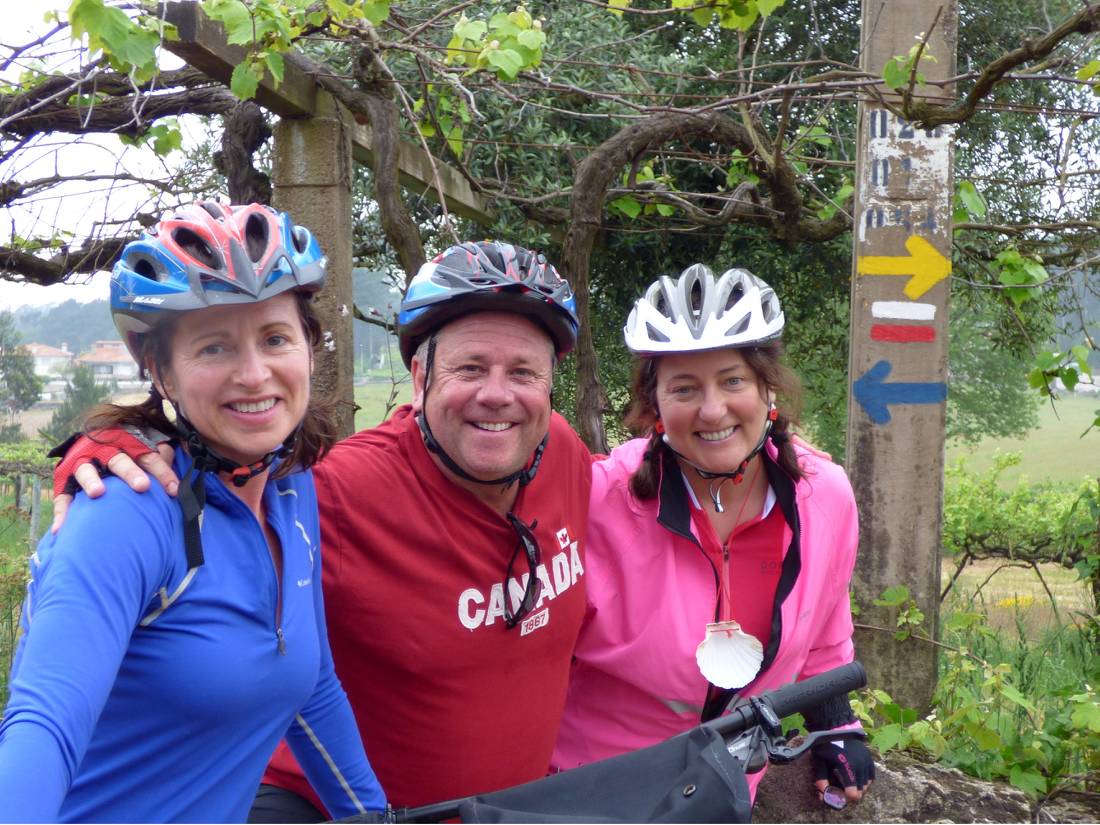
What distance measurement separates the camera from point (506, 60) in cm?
407

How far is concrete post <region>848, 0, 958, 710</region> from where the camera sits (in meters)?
4.00

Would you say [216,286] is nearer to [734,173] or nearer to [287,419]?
[287,419]

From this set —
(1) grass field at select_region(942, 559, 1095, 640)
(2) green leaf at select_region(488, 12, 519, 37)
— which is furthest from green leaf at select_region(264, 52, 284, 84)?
(1) grass field at select_region(942, 559, 1095, 640)

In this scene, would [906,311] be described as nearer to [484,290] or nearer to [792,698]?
[484,290]

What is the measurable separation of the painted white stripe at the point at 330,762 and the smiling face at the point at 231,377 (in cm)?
60

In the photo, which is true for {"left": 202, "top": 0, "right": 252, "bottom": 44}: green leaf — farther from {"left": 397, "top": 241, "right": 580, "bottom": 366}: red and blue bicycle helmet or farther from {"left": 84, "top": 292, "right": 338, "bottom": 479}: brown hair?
{"left": 84, "top": 292, "right": 338, "bottom": 479}: brown hair

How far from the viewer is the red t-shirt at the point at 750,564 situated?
278cm

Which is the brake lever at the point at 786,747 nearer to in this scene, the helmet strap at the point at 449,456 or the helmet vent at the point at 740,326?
the helmet strap at the point at 449,456

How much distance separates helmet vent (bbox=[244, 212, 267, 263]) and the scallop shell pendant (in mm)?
1443

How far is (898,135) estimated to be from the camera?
4.01 meters

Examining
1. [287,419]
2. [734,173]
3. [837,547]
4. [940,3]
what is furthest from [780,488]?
[734,173]

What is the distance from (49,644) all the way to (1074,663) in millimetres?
5315

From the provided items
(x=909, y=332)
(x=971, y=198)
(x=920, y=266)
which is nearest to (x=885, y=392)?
(x=909, y=332)

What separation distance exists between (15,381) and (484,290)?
8.69 meters
